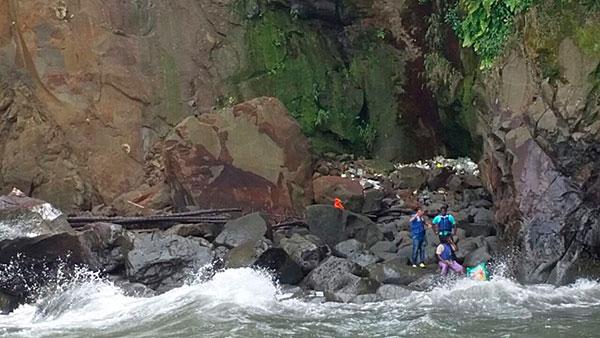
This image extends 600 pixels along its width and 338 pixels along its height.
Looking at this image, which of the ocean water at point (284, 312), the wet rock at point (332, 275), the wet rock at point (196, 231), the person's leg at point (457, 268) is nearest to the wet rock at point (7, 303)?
the ocean water at point (284, 312)

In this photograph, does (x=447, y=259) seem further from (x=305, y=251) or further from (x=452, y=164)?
(x=452, y=164)

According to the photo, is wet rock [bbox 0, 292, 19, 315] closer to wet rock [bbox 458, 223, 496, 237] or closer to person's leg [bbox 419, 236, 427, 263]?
person's leg [bbox 419, 236, 427, 263]

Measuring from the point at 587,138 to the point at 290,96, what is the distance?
1034 centimetres

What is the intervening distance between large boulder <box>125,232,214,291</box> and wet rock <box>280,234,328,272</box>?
4.50 feet

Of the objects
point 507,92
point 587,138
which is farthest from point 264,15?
point 587,138

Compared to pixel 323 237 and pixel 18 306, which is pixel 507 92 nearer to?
pixel 323 237

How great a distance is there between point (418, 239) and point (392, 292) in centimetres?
207

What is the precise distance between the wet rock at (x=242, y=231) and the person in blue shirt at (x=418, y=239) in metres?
2.72

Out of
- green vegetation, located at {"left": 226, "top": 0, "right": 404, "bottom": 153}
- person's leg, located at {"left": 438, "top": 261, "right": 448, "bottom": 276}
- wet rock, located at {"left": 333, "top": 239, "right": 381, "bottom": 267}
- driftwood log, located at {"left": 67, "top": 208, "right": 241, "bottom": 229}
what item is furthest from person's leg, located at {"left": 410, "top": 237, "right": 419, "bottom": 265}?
green vegetation, located at {"left": 226, "top": 0, "right": 404, "bottom": 153}

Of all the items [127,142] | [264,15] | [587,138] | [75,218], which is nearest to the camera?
[587,138]

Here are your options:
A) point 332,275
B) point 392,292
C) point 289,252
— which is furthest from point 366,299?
point 289,252

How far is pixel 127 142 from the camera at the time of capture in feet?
62.6

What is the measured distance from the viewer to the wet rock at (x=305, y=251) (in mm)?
12781

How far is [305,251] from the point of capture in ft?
42.3
